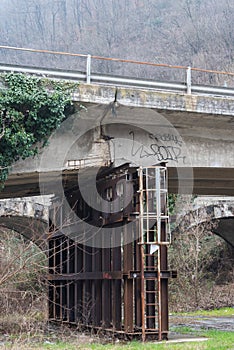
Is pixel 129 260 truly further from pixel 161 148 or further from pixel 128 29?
pixel 128 29

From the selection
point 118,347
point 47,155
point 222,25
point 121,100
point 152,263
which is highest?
point 222,25

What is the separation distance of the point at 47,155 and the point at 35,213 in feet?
36.7

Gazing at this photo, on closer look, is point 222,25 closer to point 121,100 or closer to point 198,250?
point 198,250

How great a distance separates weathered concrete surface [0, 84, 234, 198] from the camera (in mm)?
12453

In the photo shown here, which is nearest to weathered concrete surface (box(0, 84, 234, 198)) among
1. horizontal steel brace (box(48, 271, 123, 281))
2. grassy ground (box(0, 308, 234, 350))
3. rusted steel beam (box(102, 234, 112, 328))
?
rusted steel beam (box(102, 234, 112, 328))

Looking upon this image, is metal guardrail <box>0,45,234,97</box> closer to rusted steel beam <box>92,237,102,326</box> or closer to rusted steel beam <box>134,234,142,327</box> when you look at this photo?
rusted steel beam <box>134,234,142,327</box>

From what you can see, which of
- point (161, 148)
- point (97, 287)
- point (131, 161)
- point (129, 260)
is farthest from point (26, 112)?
point (97, 287)

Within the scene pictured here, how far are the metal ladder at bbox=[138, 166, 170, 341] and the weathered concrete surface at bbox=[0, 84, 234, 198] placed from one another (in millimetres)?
714

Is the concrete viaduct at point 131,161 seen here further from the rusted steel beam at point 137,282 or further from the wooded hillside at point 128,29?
the wooded hillside at point 128,29

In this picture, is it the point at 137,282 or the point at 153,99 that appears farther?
the point at 137,282

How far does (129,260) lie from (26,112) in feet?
12.8

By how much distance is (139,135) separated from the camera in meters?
13.2

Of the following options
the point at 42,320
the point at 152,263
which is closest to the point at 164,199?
the point at 152,263

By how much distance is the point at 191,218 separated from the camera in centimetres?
2627
